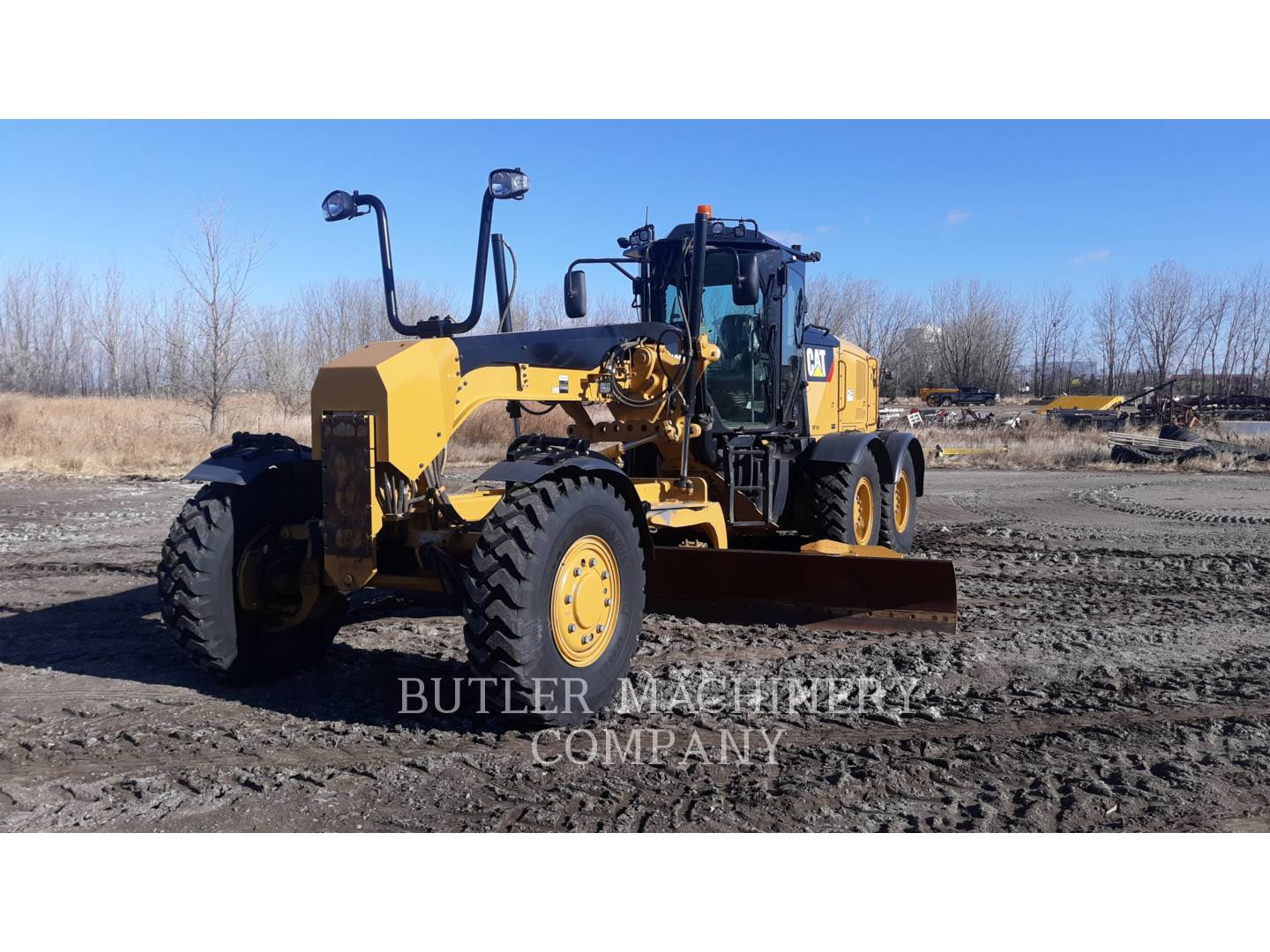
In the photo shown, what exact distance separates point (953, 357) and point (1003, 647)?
193 feet

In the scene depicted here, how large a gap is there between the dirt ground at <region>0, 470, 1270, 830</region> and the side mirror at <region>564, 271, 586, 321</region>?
2.36m

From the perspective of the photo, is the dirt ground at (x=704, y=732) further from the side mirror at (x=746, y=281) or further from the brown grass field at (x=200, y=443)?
the brown grass field at (x=200, y=443)

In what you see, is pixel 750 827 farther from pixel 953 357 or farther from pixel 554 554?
pixel 953 357

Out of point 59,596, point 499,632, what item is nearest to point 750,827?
point 499,632

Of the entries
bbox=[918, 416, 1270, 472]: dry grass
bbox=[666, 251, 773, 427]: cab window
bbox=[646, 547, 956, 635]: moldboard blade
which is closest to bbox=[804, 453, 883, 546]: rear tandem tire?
bbox=[666, 251, 773, 427]: cab window

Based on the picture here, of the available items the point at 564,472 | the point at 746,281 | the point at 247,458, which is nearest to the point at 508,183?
the point at 564,472

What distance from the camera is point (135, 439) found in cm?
2184

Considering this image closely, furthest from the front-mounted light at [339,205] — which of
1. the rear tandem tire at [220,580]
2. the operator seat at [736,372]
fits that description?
the operator seat at [736,372]

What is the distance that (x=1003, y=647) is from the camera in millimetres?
6070

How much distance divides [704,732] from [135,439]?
21.0 m

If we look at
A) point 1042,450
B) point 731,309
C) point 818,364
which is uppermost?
point 731,309

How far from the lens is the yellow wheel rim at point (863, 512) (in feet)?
28.3

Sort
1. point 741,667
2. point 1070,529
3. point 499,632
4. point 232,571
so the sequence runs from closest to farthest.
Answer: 1. point 499,632
2. point 232,571
3. point 741,667
4. point 1070,529

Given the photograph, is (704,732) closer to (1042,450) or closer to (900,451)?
(900,451)
